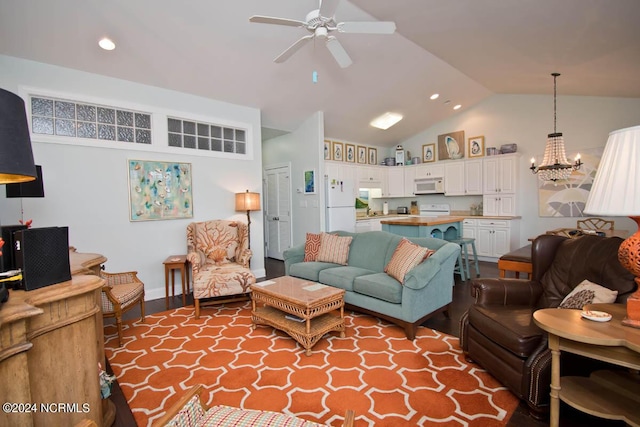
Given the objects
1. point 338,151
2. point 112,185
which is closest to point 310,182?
point 338,151

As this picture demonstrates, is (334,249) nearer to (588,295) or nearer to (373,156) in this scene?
(588,295)

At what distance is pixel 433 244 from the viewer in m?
3.53

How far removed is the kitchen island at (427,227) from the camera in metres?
4.73

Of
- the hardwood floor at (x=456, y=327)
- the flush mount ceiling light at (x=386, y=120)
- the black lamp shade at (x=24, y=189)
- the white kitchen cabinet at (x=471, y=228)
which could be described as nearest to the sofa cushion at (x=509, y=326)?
the hardwood floor at (x=456, y=327)

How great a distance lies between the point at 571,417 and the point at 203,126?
194 inches

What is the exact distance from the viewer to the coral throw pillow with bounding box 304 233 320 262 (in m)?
4.24

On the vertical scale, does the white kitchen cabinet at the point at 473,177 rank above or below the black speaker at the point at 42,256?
above

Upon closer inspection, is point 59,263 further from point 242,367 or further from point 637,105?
point 637,105

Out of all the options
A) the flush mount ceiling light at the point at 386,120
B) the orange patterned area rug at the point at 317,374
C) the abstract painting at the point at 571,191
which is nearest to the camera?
the orange patterned area rug at the point at 317,374

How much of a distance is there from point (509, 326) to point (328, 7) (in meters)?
2.57

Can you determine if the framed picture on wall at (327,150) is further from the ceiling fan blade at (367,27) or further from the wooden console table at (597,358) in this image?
the wooden console table at (597,358)

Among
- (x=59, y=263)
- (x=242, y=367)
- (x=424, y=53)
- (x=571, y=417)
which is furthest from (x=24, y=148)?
(x=424, y=53)

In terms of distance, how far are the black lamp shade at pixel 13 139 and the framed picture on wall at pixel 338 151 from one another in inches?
236

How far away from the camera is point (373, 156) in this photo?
7.79m
